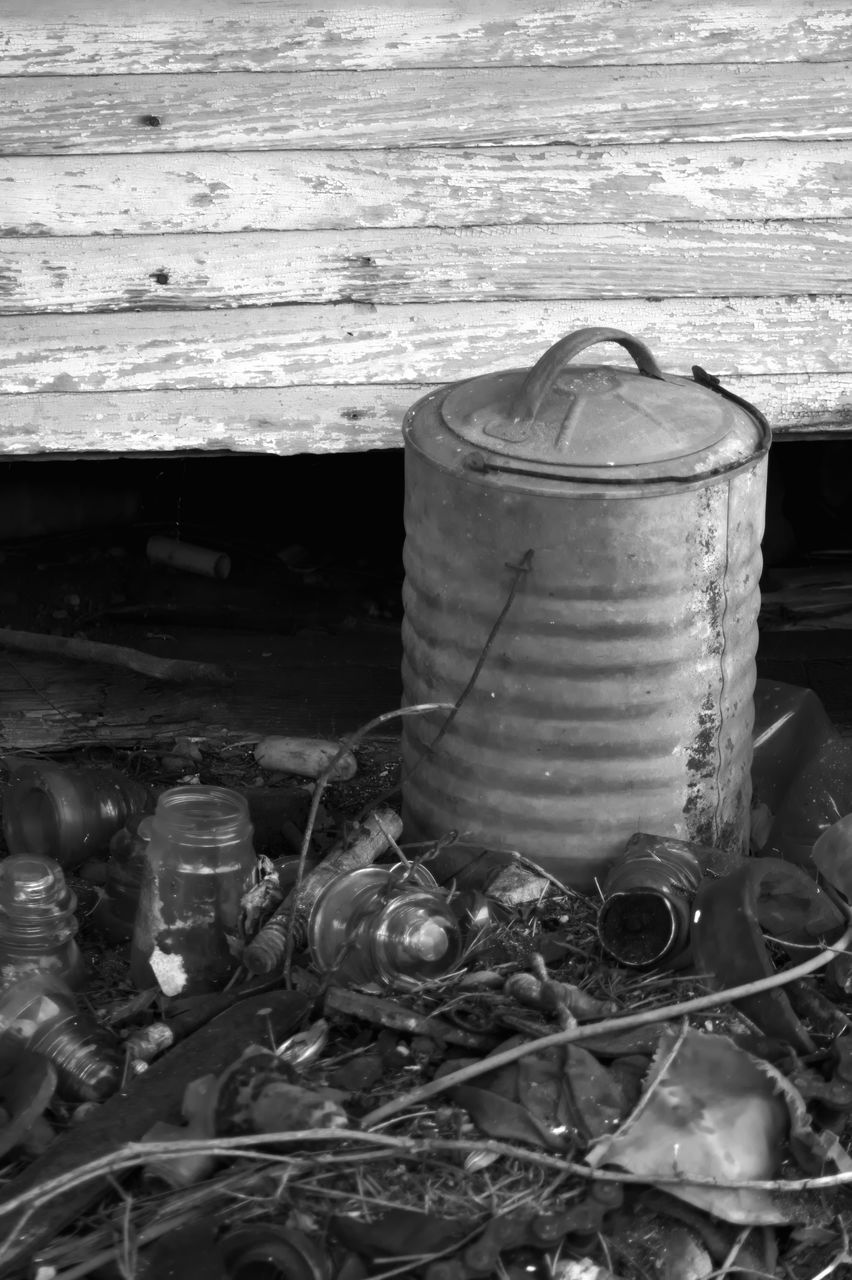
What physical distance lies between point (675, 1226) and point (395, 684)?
2242mm

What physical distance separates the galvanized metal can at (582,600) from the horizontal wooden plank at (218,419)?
598 mm

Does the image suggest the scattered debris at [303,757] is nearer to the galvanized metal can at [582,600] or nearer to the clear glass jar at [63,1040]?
the galvanized metal can at [582,600]

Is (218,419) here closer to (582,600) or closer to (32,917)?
(582,600)

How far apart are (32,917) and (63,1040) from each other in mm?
269

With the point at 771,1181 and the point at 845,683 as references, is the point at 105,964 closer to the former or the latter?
the point at 771,1181

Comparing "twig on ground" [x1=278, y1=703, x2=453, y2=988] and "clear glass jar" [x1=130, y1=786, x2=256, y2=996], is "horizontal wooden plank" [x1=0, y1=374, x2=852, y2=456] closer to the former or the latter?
"twig on ground" [x1=278, y1=703, x2=453, y2=988]

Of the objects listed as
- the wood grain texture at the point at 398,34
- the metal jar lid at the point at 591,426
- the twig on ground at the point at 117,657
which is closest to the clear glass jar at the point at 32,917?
the metal jar lid at the point at 591,426

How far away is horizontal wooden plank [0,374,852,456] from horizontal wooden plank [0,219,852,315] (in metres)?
0.22

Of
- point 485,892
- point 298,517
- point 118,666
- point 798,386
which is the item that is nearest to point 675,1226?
point 485,892

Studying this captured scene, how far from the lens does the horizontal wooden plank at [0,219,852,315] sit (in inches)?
130

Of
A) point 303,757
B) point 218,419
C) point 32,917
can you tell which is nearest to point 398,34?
point 218,419

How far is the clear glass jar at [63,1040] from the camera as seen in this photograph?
2.34 meters

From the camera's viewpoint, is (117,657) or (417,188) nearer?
(417,188)

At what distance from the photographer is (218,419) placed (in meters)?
3.46
